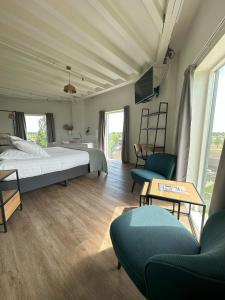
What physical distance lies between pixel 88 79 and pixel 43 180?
3086 mm

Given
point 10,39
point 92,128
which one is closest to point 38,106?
point 92,128

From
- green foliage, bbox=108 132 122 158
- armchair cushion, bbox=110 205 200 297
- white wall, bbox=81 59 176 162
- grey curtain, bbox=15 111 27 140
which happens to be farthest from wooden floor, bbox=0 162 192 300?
grey curtain, bbox=15 111 27 140

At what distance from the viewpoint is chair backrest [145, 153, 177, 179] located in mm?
2289

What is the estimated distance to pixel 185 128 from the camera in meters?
2.05

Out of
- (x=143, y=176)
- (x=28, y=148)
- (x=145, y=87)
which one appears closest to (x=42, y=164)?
(x=28, y=148)

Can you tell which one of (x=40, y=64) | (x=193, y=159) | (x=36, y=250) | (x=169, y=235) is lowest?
(x=36, y=250)

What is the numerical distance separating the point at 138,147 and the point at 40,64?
2.99 m

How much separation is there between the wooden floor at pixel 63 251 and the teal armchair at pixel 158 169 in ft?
1.41

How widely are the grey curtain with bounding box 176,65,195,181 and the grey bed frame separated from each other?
6.42 ft

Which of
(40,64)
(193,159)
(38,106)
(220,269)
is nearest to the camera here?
(220,269)

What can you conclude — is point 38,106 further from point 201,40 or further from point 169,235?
point 169,235

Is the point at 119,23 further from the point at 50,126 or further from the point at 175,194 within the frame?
the point at 50,126

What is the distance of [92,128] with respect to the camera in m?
6.27

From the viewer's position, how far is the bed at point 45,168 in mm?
2155
